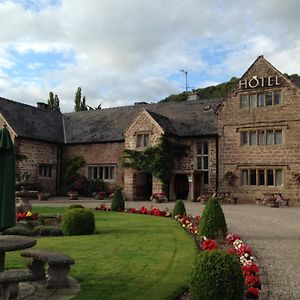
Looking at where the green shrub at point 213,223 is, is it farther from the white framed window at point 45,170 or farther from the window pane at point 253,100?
the white framed window at point 45,170

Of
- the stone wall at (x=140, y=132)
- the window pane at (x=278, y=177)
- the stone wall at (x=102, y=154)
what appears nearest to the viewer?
the window pane at (x=278, y=177)

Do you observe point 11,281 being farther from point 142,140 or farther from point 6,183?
point 142,140

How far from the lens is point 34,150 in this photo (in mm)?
35156

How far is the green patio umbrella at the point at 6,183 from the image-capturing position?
6.75 metres

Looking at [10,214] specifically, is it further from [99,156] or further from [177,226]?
[99,156]

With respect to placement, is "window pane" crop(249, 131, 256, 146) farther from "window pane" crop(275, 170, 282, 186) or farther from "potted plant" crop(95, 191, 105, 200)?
"potted plant" crop(95, 191, 105, 200)

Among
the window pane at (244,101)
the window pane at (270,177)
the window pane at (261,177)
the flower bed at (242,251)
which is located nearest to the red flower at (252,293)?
the flower bed at (242,251)

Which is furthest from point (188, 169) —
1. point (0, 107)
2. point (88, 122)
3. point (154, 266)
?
point (154, 266)

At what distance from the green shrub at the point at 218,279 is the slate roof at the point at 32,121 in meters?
29.5

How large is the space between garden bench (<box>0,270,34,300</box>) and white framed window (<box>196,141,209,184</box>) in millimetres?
26697

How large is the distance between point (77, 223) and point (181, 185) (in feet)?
71.3

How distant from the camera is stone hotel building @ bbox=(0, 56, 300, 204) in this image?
29.2m

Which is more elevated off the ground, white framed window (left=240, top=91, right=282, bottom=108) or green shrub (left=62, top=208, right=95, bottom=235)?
white framed window (left=240, top=91, right=282, bottom=108)

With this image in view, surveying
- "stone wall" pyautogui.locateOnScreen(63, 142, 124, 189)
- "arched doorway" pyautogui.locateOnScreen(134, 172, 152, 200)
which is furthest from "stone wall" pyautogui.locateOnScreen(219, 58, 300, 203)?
"stone wall" pyautogui.locateOnScreen(63, 142, 124, 189)
